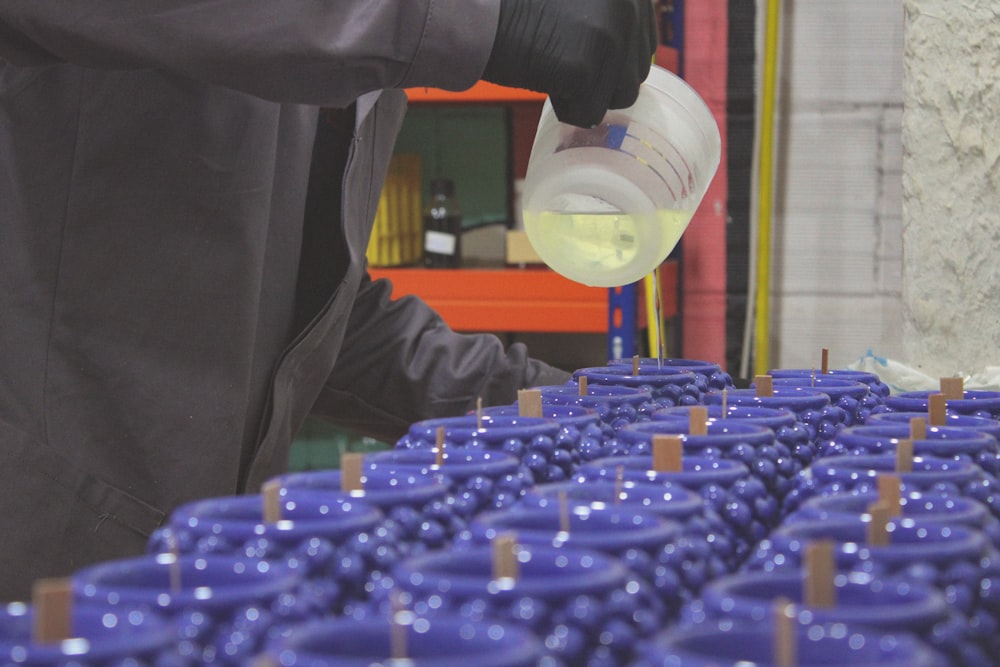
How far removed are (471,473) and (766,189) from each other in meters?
2.25

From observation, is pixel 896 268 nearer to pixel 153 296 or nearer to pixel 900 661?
pixel 153 296

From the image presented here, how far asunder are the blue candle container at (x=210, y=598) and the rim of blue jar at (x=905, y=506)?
0.27 meters

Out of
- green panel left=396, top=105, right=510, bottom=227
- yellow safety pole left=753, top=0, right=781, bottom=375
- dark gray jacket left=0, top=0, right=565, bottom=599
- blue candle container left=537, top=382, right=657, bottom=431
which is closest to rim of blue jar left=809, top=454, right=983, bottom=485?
blue candle container left=537, top=382, right=657, bottom=431

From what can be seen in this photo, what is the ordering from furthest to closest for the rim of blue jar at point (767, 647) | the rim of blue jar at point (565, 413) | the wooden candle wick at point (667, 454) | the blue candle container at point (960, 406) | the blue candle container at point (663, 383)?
the blue candle container at point (663, 383), the blue candle container at point (960, 406), the rim of blue jar at point (565, 413), the wooden candle wick at point (667, 454), the rim of blue jar at point (767, 647)

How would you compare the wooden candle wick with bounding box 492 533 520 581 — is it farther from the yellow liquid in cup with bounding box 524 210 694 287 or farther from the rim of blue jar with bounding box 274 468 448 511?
the yellow liquid in cup with bounding box 524 210 694 287

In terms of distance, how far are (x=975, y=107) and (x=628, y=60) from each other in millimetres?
1087

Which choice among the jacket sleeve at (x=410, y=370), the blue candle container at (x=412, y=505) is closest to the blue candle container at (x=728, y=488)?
the blue candle container at (x=412, y=505)

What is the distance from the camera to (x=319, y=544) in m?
0.64

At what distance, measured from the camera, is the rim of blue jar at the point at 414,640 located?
497 millimetres

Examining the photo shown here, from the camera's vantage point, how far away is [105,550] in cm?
146

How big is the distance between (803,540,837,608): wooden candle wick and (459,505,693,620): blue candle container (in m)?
0.08

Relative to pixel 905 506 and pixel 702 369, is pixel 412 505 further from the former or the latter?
pixel 702 369

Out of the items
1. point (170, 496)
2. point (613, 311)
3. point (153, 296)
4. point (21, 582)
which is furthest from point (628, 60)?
point (613, 311)

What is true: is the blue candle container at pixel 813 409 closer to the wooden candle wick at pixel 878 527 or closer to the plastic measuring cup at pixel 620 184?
the plastic measuring cup at pixel 620 184
